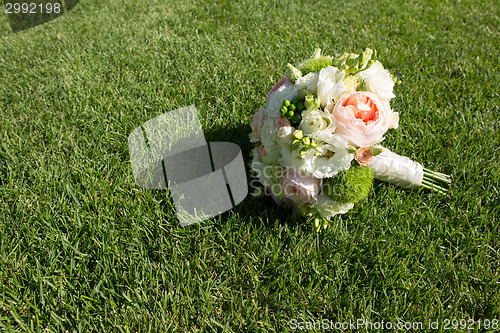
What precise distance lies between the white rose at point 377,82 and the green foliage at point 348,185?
0.34 meters

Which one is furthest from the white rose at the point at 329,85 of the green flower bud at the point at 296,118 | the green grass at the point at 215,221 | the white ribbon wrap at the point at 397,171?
the green grass at the point at 215,221

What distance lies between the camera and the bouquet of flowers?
4.49 feet

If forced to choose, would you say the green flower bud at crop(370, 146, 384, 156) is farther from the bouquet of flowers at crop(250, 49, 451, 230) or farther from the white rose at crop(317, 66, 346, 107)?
the white rose at crop(317, 66, 346, 107)

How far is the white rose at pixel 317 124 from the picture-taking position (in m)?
1.36

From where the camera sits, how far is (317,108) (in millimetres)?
1405

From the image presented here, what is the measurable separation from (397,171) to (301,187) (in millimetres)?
689

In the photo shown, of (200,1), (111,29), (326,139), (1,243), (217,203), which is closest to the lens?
(326,139)

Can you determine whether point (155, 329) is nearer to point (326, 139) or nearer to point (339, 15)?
point (326, 139)

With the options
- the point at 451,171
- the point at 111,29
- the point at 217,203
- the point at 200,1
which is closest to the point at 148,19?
the point at 111,29

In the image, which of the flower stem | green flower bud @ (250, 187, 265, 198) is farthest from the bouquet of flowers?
the flower stem

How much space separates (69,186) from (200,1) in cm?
327

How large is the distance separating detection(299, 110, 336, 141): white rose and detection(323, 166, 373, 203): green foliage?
0.80ft

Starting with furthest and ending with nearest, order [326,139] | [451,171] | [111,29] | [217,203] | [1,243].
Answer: [111,29] → [451,171] → [217,203] → [1,243] → [326,139]

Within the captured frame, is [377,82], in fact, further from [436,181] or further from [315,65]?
[436,181]
